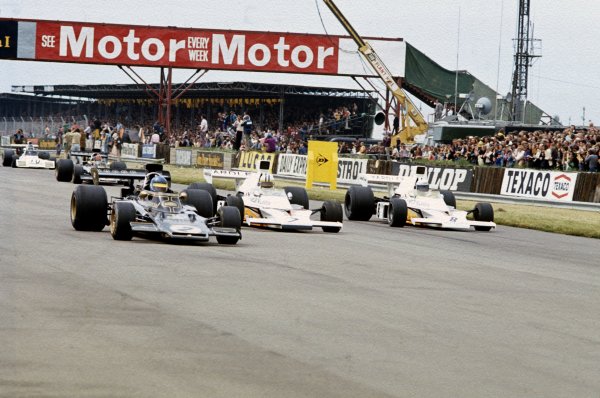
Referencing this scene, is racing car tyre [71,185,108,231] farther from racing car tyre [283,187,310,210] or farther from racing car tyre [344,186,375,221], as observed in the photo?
racing car tyre [344,186,375,221]

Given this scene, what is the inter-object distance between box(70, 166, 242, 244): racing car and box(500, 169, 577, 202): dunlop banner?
49.9 ft

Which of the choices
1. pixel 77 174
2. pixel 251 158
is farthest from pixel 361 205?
pixel 251 158

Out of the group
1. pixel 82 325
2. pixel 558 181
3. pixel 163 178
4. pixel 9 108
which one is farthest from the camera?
pixel 9 108

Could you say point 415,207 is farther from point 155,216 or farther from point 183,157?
point 183,157

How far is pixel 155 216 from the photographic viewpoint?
50.8 ft

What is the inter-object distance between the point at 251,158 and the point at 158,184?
27.2 metres

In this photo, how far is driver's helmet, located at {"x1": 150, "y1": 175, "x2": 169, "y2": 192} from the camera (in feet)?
53.1

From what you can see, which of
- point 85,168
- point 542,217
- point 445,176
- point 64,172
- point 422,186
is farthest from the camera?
point 445,176

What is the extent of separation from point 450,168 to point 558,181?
14.8ft

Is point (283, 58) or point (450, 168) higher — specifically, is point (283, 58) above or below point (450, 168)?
above

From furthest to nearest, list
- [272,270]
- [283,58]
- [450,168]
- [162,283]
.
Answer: [283,58]
[450,168]
[272,270]
[162,283]

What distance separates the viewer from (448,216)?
22.1 metres

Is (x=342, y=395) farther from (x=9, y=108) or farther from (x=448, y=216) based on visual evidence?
(x=9, y=108)

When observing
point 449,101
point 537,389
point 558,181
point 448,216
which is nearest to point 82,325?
point 537,389
